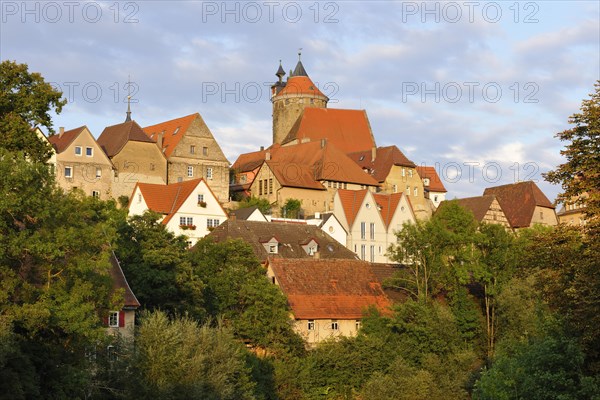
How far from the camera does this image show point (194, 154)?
3533 inches

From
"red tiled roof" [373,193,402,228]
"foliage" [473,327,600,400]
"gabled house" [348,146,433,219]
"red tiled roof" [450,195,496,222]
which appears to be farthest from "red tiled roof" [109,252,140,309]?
"gabled house" [348,146,433,219]

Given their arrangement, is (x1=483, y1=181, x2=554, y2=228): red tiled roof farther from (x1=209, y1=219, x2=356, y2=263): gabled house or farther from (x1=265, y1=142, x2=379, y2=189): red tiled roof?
(x1=209, y1=219, x2=356, y2=263): gabled house

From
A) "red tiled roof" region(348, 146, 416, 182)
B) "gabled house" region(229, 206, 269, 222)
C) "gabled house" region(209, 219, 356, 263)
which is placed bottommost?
"gabled house" region(209, 219, 356, 263)

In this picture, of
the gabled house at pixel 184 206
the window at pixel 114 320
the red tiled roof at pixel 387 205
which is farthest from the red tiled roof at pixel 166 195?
the window at pixel 114 320

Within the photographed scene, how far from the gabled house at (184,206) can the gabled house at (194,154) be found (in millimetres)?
10362

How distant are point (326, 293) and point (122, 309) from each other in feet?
57.9

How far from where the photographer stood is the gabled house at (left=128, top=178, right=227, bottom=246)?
243 feet

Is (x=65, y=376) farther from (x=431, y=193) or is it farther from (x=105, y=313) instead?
(x=431, y=193)

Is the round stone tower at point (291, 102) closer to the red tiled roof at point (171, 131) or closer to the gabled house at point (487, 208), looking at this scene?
the red tiled roof at point (171, 131)

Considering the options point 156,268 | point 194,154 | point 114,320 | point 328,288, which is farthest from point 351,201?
point 114,320

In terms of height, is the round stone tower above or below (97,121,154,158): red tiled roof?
above

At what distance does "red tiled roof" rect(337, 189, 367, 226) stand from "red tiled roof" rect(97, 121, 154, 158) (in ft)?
52.1

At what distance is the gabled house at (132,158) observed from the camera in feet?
271

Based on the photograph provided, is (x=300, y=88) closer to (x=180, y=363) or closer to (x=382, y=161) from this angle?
(x=382, y=161)
